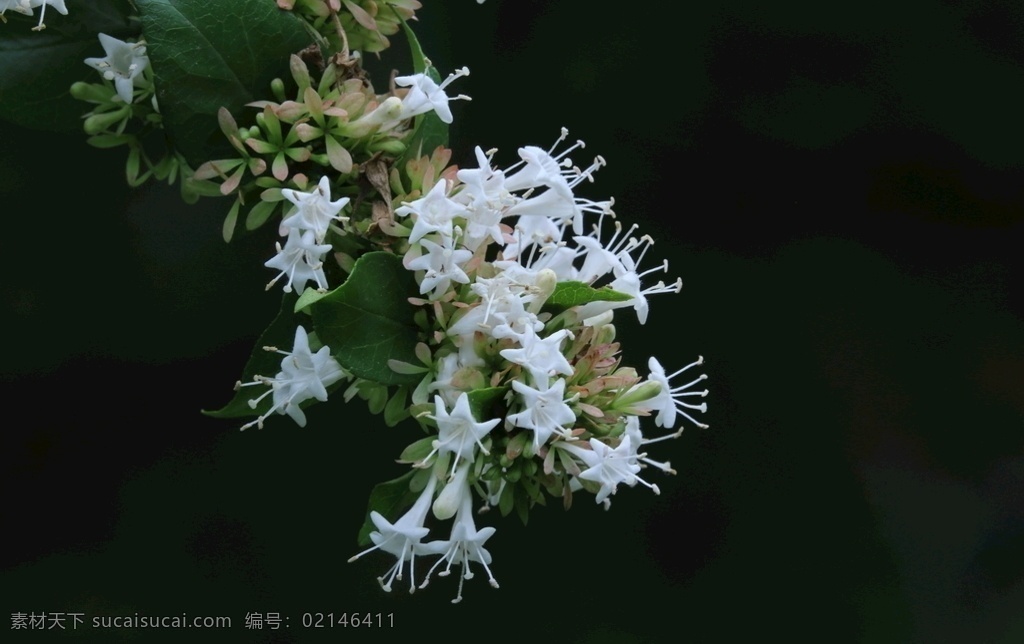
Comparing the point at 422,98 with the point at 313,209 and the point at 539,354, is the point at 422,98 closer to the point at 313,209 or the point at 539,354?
the point at 313,209

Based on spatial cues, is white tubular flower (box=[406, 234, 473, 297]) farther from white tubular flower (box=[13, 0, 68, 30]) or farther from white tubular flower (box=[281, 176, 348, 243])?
white tubular flower (box=[13, 0, 68, 30])

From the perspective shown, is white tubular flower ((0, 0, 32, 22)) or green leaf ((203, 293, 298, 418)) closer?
white tubular flower ((0, 0, 32, 22))

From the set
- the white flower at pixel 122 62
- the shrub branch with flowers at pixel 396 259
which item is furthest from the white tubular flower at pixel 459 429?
the white flower at pixel 122 62

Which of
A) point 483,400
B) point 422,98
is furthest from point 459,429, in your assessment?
point 422,98

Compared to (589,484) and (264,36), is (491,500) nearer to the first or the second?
(589,484)

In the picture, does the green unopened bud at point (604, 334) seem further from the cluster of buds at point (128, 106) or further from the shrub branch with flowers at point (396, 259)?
the cluster of buds at point (128, 106)

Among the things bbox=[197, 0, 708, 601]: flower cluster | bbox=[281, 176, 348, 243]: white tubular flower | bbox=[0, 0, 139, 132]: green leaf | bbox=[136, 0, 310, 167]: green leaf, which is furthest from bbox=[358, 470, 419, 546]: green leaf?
bbox=[0, 0, 139, 132]: green leaf

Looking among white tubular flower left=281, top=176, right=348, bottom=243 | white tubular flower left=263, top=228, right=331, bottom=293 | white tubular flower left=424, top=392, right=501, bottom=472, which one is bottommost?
white tubular flower left=424, top=392, right=501, bottom=472
